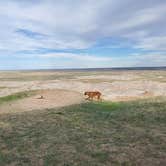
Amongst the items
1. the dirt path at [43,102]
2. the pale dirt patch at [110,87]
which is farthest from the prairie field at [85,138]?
the pale dirt patch at [110,87]

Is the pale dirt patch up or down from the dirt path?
down

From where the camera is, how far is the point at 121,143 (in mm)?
8211

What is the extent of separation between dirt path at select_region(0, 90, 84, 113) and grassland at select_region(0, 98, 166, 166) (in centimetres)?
259

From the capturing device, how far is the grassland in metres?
7.07

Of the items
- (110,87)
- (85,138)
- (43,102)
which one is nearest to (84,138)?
(85,138)

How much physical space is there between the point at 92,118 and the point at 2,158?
5.15m

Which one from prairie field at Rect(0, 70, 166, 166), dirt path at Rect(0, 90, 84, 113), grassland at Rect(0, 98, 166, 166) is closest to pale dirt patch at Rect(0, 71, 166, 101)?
dirt path at Rect(0, 90, 84, 113)

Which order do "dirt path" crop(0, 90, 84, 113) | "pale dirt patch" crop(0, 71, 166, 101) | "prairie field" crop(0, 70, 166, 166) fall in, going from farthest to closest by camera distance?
"pale dirt patch" crop(0, 71, 166, 101) → "dirt path" crop(0, 90, 84, 113) → "prairie field" crop(0, 70, 166, 166)

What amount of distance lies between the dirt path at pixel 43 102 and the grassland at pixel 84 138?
8.50 ft

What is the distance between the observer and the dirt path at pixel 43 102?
1534 cm

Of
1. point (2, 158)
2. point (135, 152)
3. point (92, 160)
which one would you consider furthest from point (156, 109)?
point (2, 158)

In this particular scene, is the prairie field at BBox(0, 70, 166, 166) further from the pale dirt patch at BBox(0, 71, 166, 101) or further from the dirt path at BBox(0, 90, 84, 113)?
the pale dirt patch at BBox(0, 71, 166, 101)

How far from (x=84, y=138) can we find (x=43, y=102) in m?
8.97

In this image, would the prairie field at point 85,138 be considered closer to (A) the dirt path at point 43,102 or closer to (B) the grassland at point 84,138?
(B) the grassland at point 84,138
